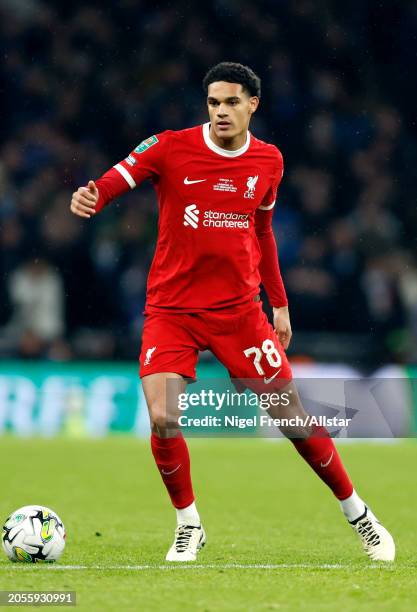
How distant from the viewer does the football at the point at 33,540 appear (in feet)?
17.7

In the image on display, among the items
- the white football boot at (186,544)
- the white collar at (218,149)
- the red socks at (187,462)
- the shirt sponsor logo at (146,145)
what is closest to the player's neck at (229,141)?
the white collar at (218,149)

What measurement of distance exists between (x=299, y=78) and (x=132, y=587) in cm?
1379

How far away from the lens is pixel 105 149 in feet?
54.6

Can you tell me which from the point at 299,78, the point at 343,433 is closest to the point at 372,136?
the point at 299,78

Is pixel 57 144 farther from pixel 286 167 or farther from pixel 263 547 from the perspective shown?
pixel 263 547

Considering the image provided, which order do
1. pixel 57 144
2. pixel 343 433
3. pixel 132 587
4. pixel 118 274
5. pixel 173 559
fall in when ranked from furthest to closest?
pixel 57 144 → pixel 118 274 → pixel 343 433 → pixel 173 559 → pixel 132 587

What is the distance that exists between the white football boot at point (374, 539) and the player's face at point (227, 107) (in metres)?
1.89

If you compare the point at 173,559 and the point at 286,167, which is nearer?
the point at 173,559

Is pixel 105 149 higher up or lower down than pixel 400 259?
higher up

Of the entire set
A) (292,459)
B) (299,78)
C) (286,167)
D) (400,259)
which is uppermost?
(299,78)

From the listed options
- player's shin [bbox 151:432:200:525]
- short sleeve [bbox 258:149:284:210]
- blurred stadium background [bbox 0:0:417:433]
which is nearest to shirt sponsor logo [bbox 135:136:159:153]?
short sleeve [bbox 258:149:284:210]

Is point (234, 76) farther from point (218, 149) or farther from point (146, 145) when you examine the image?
point (146, 145)

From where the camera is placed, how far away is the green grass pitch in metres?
4.53

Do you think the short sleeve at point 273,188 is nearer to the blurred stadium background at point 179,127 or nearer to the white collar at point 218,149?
the white collar at point 218,149
